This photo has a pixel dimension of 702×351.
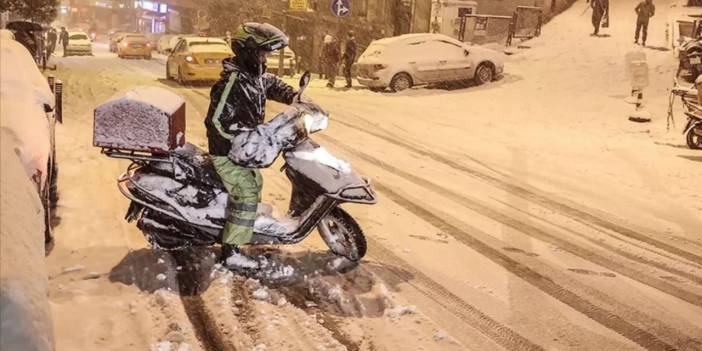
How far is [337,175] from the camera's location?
5.85 meters

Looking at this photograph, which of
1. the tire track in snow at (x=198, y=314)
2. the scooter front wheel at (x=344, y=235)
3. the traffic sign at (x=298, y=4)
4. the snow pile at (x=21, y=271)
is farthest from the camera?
the traffic sign at (x=298, y=4)

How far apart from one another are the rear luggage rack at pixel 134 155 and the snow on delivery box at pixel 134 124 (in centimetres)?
5

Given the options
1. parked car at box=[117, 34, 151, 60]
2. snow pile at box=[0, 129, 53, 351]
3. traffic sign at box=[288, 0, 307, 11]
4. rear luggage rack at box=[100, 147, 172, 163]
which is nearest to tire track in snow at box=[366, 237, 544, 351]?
rear luggage rack at box=[100, 147, 172, 163]

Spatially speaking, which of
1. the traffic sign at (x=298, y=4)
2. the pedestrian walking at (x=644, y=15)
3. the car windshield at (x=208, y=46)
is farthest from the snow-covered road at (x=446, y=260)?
the traffic sign at (x=298, y=4)

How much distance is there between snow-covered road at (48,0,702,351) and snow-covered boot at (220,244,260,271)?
152 mm

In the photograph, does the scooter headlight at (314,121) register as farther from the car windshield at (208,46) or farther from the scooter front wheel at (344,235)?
the car windshield at (208,46)

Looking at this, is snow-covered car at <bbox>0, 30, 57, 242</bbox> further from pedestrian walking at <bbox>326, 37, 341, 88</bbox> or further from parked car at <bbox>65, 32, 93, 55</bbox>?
parked car at <bbox>65, 32, 93, 55</bbox>

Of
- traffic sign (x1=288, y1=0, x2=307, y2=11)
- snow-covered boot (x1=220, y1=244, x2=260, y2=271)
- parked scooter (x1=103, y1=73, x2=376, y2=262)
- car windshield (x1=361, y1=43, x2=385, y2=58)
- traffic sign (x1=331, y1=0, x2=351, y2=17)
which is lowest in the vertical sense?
snow-covered boot (x1=220, y1=244, x2=260, y2=271)

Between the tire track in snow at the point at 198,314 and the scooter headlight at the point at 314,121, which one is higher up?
the scooter headlight at the point at 314,121

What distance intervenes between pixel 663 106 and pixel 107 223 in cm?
1564

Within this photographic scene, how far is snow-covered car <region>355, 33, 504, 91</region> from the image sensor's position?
2206 cm

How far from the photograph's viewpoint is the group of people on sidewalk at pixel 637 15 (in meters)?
24.8

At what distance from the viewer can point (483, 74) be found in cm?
2295

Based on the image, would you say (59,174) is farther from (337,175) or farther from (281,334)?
(281,334)
